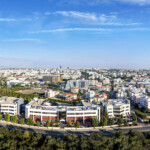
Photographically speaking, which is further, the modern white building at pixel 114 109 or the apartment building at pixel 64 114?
the modern white building at pixel 114 109

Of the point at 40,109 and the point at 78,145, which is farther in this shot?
the point at 40,109

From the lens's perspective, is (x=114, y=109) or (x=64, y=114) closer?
(x=64, y=114)

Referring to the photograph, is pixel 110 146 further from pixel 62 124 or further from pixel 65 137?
pixel 62 124

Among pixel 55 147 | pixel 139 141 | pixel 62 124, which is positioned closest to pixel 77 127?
pixel 62 124

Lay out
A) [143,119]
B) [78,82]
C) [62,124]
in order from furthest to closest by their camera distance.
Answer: [78,82] < [143,119] < [62,124]

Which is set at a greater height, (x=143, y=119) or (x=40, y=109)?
(x=40, y=109)

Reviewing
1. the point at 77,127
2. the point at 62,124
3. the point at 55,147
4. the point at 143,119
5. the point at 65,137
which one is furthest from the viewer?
the point at 143,119

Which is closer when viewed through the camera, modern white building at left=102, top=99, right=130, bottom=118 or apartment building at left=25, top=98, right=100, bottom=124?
apartment building at left=25, top=98, right=100, bottom=124

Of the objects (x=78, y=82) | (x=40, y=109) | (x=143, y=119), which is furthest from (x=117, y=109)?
(x=78, y=82)

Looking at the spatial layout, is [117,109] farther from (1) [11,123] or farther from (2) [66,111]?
(1) [11,123]
